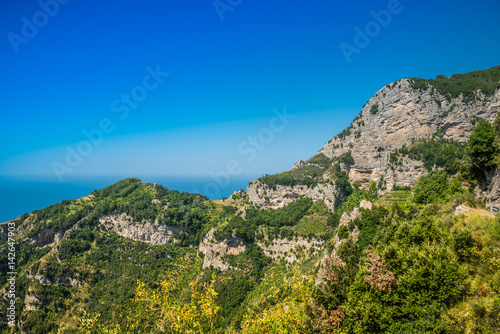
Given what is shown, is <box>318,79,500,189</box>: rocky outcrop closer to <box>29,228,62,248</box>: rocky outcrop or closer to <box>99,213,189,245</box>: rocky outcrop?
<box>99,213,189,245</box>: rocky outcrop

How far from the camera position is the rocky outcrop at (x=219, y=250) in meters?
59.7

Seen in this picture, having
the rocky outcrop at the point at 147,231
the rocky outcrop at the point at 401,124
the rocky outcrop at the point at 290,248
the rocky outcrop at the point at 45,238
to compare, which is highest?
the rocky outcrop at the point at 401,124

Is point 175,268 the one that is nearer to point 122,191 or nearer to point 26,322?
point 26,322

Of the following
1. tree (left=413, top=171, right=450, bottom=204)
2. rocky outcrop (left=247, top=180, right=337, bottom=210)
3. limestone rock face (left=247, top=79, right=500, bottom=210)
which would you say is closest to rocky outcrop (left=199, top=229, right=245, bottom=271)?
rocky outcrop (left=247, top=180, right=337, bottom=210)

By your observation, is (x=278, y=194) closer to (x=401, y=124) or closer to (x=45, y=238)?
(x=401, y=124)

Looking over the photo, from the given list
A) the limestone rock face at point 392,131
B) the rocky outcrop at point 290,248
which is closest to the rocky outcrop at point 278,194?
the limestone rock face at point 392,131

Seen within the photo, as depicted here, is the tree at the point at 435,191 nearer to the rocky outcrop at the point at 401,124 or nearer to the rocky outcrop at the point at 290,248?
the rocky outcrop at the point at 401,124

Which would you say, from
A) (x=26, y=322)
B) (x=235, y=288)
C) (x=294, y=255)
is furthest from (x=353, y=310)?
(x=26, y=322)

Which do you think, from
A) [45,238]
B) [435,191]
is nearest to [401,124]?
[435,191]

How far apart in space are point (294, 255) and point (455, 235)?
1780 inches

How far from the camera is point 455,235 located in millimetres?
15188

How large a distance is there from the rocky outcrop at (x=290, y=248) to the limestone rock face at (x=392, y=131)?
15.4m

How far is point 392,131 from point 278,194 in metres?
39.1

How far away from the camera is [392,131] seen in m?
68.5
